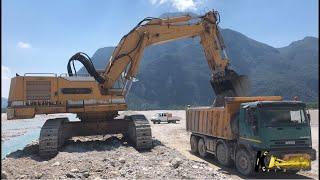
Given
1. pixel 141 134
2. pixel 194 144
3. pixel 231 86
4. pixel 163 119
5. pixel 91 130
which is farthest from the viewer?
pixel 163 119

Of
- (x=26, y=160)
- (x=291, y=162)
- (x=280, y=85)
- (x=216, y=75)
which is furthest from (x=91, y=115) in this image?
(x=280, y=85)

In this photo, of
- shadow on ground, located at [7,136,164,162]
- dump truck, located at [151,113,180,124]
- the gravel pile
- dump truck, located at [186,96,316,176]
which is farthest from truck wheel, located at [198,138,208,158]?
dump truck, located at [151,113,180,124]

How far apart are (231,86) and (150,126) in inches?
167

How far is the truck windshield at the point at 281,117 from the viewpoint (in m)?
14.6

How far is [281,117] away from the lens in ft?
48.3

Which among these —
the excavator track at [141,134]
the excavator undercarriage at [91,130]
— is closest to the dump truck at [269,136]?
the excavator track at [141,134]

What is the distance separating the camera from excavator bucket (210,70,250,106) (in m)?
19.6

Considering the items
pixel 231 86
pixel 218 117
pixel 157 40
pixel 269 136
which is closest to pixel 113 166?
pixel 218 117

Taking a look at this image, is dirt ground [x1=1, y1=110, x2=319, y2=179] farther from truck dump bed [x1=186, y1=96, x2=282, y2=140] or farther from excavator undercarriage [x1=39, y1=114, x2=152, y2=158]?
truck dump bed [x1=186, y1=96, x2=282, y2=140]

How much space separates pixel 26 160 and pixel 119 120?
5.91 m

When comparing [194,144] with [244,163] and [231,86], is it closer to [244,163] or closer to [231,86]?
[231,86]

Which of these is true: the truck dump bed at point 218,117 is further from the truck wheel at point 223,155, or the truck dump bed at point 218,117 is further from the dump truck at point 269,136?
the truck wheel at point 223,155

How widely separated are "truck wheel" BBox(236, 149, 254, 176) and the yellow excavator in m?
4.59

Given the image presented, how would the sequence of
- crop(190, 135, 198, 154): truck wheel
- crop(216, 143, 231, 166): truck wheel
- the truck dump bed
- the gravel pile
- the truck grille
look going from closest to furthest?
1. the gravel pile
2. the truck grille
3. the truck dump bed
4. crop(216, 143, 231, 166): truck wheel
5. crop(190, 135, 198, 154): truck wheel
